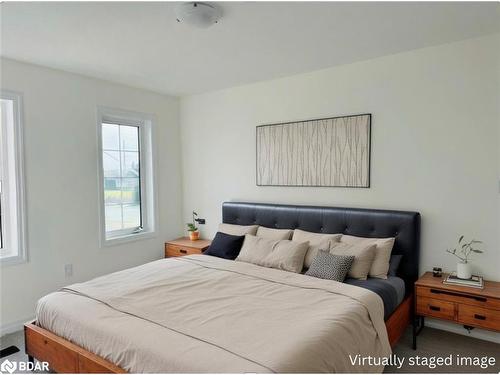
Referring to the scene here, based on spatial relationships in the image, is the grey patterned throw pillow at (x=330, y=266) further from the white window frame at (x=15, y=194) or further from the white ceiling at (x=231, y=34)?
the white window frame at (x=15, y=194)

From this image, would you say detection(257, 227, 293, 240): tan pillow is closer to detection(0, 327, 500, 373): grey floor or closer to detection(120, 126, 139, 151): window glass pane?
detection(0, 327, 500, 373): grey floor

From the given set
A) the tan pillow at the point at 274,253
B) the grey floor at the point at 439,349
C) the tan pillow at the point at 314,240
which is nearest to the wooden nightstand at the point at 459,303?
the grey floor at the point at 439,349

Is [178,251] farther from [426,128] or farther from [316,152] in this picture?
[426,128]

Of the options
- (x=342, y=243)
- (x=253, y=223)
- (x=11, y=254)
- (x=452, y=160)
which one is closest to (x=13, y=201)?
(x=11, y=254)

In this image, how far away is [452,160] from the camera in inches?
112

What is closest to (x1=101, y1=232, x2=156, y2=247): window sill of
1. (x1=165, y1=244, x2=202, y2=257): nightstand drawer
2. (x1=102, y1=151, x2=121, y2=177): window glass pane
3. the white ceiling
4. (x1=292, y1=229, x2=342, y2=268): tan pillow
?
(x1=165, y1=244, x2=202, y2=257): nightstand drawer

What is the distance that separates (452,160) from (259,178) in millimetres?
1994

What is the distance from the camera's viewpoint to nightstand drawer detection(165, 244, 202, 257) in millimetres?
4041

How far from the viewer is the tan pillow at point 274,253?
297cm

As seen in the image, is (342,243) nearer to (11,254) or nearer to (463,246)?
(463,246)

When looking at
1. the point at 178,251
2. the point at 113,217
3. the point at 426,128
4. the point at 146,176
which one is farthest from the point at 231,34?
the point at 178,251

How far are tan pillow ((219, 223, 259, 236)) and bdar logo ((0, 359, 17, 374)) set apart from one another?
84.9 inches

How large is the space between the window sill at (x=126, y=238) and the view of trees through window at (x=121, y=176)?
0.44 feet

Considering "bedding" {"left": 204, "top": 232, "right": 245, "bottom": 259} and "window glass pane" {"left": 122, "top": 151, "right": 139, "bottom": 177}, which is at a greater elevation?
"window glass pane" {"left": 122, "top": 151, "right": 139, "bottom": 177}
